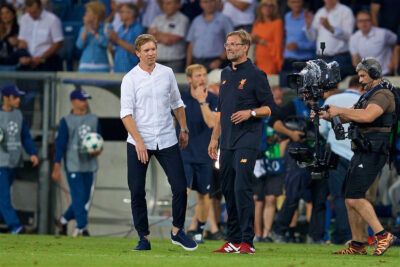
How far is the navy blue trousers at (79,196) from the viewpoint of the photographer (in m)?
14.9

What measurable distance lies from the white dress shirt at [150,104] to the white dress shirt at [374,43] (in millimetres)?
6147

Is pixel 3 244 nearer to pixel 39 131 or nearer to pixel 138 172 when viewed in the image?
pixel 138 172

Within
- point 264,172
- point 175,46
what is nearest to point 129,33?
point 175,46

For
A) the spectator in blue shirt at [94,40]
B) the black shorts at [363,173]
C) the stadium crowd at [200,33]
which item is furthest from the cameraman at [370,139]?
the spectator in blue shirt at [94,40]

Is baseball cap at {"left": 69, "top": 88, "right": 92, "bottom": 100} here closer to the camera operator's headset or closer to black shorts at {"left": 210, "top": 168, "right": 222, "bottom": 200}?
black shorts at {"left": 210, "top": 168, "right": 222, "bottom": 200}

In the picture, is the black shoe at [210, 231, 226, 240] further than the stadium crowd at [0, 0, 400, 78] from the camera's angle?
No

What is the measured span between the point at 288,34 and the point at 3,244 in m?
6.40

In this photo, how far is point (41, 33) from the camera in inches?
675

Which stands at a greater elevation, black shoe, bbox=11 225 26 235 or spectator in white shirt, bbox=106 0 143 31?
spectator in white shirt, bbox=106 0 143 31

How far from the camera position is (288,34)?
15750 millimetres

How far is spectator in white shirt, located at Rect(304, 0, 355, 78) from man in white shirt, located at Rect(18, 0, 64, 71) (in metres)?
4.63

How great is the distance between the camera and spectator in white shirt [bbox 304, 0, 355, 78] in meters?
15.4

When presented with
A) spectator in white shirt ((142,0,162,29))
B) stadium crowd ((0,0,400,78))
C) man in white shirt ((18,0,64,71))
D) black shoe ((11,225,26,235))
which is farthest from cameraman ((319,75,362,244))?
man in white shirt ((18,0,64,71))

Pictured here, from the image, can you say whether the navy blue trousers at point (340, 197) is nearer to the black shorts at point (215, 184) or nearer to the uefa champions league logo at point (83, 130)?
the black shorts at point (215, 184)
